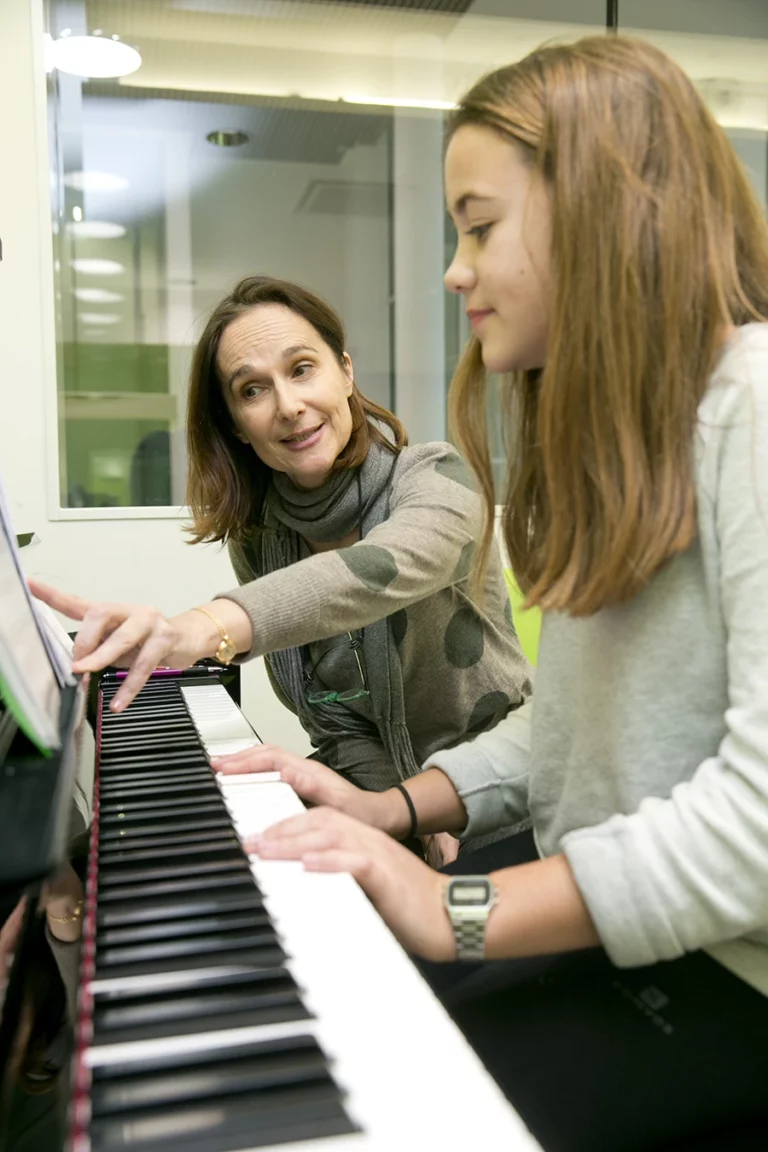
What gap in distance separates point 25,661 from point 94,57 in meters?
2.66

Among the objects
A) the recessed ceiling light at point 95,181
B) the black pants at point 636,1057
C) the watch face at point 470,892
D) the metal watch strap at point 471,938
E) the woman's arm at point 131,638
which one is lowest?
the black pants at point 636,1057

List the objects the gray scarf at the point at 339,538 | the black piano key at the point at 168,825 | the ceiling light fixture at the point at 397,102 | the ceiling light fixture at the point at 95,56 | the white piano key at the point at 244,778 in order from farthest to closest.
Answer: the ceiling light fixture at the point at 397,102 → the ceiling light fixture at the point at 95,56 → the gray scarf at the point at 339,538 → the white piano key at the point at 244,778 → the black piano key at the point at 168,825

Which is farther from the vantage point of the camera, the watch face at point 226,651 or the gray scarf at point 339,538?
the gray scarf at point 339,538

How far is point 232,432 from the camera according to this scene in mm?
1700

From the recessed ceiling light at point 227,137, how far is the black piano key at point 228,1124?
296cm

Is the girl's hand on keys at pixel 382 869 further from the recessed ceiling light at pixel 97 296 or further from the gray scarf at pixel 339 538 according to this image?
the recessed ceiling light at pixel 97 296

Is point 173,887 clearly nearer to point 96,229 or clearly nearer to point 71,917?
point 71,917

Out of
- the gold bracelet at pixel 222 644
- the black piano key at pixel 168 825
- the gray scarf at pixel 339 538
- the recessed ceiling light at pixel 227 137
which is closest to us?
the black piano key at pixel 168 825

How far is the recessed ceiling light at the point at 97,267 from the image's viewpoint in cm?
280

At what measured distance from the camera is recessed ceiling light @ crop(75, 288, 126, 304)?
2.80 m

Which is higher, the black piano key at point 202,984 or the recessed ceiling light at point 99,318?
the recessed ceiling light at point 99,318

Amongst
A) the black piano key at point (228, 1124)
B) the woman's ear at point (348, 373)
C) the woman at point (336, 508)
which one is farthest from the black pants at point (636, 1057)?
the woman's ear at point (348, 373)

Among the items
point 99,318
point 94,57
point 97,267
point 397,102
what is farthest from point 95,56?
point 397,102

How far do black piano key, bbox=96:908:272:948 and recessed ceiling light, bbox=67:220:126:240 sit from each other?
2608mm
